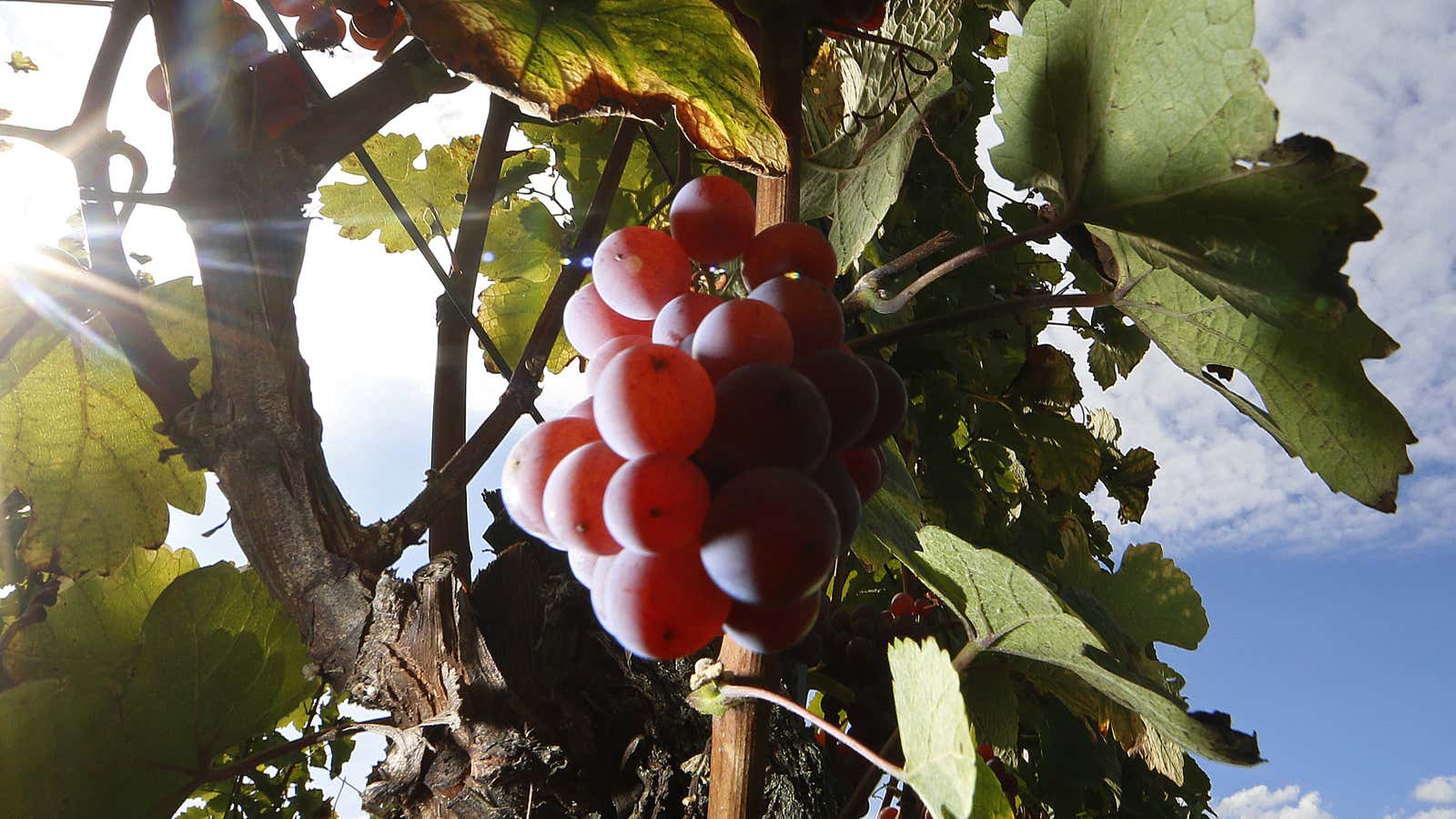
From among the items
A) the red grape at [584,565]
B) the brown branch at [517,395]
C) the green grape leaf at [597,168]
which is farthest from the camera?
the green grape leaf at [597,168]

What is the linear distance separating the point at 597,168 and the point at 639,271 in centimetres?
96

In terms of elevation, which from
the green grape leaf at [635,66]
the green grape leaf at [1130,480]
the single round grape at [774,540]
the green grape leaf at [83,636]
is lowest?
the green grape leaf at [1130,480]

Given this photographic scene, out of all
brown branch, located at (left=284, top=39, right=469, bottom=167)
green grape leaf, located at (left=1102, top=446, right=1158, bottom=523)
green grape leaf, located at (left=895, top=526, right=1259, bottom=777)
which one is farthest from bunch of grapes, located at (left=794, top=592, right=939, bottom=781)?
green grape leaf, located at (left=1102, top=446, right=1158, bottom=523)

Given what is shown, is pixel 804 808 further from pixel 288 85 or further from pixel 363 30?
pixel 363 30

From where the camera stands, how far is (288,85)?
94 cm

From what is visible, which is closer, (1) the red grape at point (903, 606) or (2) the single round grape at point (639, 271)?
(2) the single round grape at point (639, 271)

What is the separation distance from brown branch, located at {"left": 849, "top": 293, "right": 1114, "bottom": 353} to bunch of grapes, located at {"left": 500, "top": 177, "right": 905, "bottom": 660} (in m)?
0.12

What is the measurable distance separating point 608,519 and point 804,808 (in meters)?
0.41

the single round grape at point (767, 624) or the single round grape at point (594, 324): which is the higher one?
the single round grape at point (594, 324)

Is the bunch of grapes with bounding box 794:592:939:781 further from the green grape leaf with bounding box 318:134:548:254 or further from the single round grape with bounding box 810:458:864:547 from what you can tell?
the green grape leaf with bounding box 318:134:548:254

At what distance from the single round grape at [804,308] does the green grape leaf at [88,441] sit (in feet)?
2.20

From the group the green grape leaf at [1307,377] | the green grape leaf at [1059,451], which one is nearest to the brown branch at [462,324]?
the green grape leaf at [1307,377]

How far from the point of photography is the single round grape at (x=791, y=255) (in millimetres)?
520

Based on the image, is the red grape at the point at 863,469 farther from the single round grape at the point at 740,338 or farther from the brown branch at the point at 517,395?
the brown branch at the point at 517,395
